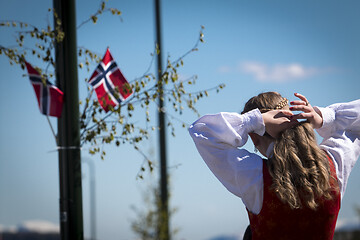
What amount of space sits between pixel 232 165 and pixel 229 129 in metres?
0.16

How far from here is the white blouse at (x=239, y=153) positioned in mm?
2646

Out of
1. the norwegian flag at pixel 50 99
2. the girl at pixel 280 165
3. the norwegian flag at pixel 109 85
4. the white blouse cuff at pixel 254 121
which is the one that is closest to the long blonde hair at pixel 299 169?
the girl at pixel 280 165

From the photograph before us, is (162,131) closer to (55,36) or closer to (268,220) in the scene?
(55,36)

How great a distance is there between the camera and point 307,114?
2.81 meters

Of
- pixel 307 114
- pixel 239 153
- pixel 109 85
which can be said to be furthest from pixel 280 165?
pixel 109 85

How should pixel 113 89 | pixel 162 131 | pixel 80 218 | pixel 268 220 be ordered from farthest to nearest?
1. pixel 162 131
2. pixel 113 89
3. pixel 80 218
4. pixel 268 220

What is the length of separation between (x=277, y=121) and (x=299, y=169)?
0.26m

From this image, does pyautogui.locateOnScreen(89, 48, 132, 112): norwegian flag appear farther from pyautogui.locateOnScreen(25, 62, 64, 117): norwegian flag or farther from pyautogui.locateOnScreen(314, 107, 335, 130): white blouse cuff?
pyautogui.locateOnScreen(314, 107, 335, 130): white blouse cuff

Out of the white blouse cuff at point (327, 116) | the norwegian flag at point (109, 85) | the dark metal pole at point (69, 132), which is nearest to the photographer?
the white blouse cuff at point (327, 116)

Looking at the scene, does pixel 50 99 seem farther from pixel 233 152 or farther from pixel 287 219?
pixel 287 219

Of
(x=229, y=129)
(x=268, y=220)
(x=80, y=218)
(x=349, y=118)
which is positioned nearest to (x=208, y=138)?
(x=229, y=129)

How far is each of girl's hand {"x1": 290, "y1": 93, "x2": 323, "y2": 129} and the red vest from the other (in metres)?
0.34

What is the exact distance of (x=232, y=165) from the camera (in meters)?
2.68

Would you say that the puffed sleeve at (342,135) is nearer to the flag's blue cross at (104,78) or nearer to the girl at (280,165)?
the girl at (280,165)
